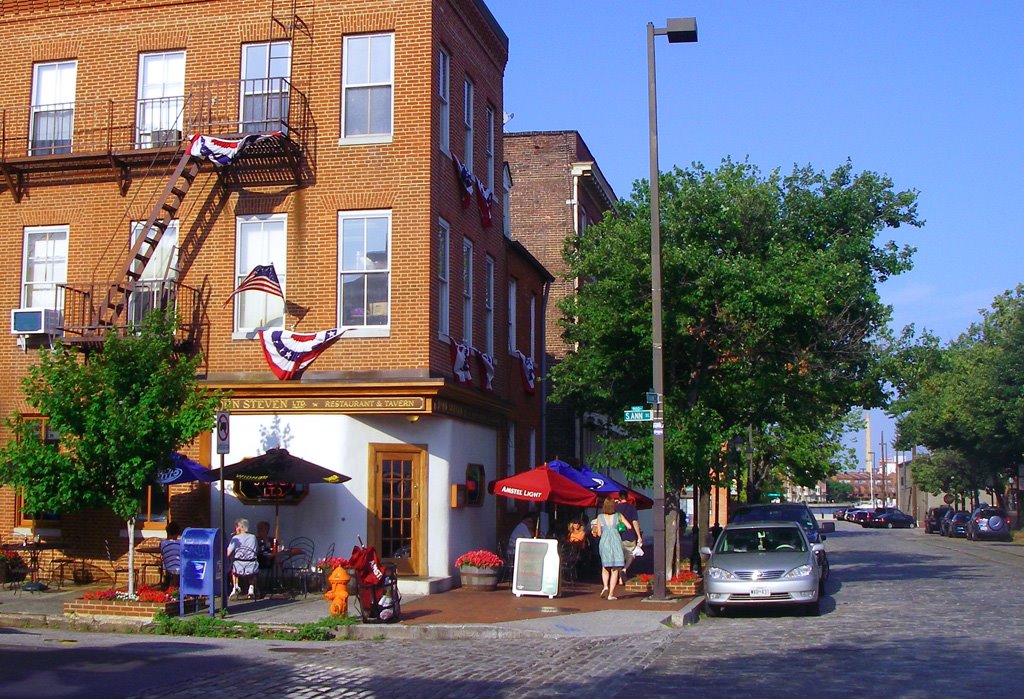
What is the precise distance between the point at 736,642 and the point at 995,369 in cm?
3993

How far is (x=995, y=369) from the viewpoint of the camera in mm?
49531

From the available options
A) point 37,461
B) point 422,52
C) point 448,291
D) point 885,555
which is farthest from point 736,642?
point 885,555

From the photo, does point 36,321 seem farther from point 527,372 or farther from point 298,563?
point 527,372

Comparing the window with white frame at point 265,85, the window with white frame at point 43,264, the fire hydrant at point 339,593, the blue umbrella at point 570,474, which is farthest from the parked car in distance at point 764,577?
the window with white frame at point 43,264

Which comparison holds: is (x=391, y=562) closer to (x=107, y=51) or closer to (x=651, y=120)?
(x=651, y=120)

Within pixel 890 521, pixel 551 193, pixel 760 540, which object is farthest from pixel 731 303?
pixel 890 521

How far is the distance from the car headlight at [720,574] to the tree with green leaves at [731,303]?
3436mm

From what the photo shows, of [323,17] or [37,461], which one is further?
[323,17]

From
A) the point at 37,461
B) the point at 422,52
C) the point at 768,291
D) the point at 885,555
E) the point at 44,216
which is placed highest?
the point at 422,52

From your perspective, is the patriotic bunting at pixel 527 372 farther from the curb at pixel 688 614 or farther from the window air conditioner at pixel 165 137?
the window air conditioner at pixel 165 137

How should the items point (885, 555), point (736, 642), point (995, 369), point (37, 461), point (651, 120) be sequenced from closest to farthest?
point (736, 642), point (37, 461), point (651, 120), point (885, 555), point (995, 369)

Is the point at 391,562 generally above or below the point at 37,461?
below

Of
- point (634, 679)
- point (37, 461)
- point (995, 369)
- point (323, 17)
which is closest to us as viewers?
point (634, 679)

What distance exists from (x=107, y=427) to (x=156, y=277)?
5046mm
